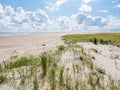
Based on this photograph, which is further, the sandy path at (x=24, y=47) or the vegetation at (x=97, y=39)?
the vegetation at (x=97, y=39)

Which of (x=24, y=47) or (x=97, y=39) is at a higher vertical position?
(x=97, y=39)

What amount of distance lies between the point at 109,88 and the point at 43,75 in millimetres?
2140

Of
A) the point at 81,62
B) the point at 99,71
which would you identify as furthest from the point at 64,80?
the point at 81,62

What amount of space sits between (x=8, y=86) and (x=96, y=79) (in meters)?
2.73

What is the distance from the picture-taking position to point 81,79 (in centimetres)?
645

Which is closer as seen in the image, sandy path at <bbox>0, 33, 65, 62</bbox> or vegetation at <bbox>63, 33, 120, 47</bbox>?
sandy path at <bbox>0, 33, 65, 62</bbox>

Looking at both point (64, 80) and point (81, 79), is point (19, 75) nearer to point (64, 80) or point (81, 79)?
point (64, 80)

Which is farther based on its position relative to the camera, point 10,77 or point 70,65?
point 70,65

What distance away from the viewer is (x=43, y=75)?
668 cm

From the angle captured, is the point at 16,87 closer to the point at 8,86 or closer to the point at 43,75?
the point at 8,86

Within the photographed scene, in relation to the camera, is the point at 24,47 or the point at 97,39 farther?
the point at 97,39

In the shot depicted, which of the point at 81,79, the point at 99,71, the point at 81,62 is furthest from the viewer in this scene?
the point at 81,62

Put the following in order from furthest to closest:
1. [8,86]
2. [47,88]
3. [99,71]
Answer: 1. [99,71]
2. [8,86]
3. [47,88]

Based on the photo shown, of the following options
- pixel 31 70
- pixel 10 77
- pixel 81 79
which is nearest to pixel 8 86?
pixel 10 77
